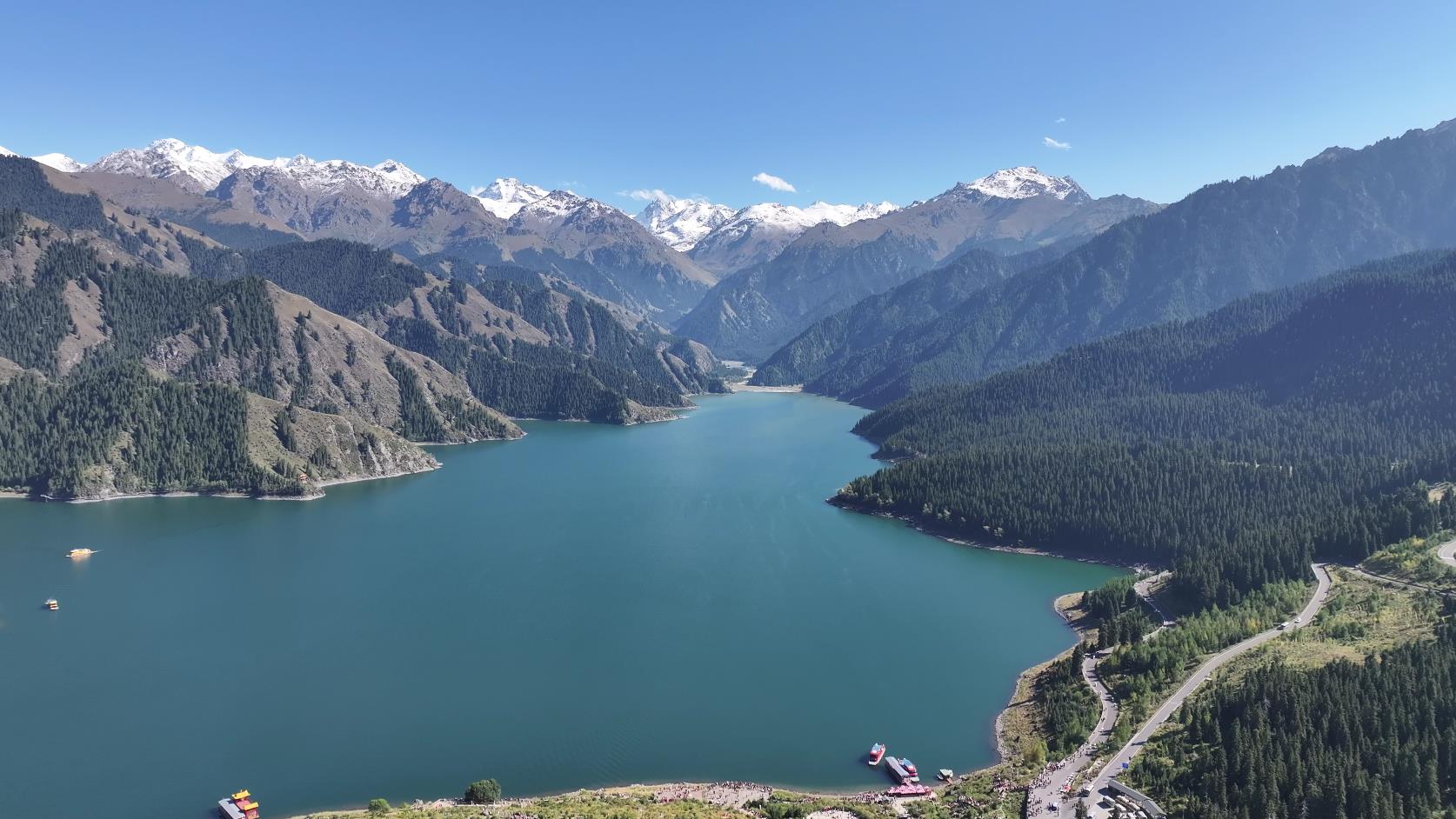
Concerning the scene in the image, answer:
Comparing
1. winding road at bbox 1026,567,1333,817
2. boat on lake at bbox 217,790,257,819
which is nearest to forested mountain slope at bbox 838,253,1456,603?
winding road at bbox 1026,567,1333,817

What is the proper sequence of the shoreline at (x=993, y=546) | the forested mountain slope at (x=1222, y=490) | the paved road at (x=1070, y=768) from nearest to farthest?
the paved road at (x=1070, y=768) < the forested mountain slope at (x=1222, y=490) < the shoreline at (x=993, y=546)

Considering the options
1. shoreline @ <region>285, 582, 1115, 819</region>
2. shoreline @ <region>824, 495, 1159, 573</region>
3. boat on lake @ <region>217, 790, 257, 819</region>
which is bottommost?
shoreline @ <region>285, 582, 1115, 819</region>

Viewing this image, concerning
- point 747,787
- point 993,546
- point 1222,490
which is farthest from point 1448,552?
point 747,787

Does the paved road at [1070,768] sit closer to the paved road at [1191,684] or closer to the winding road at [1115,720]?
the winding road at [1115,720]

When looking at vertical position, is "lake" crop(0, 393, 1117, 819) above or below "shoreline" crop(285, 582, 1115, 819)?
above

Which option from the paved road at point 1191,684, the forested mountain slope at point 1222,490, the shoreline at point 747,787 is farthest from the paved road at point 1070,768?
the forested mountain slope at point 1222,490

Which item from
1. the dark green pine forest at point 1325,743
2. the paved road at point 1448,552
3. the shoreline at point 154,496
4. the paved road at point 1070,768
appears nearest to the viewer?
the dark green pine forest at point 1325,743

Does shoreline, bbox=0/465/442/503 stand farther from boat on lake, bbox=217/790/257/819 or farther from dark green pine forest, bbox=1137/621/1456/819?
dark green pine forest, bbox=1137/621/1456/819
